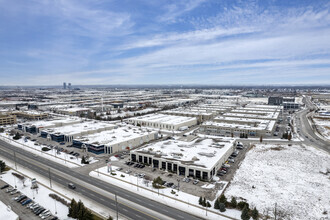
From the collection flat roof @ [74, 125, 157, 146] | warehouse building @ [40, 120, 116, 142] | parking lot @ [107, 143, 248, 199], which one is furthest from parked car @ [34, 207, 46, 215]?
warehouse building @ [40, 120, 116, 142]

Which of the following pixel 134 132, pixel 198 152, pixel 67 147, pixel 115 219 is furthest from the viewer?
pixel 134 132

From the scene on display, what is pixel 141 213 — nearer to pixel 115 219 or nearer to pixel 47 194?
pixel 115 219

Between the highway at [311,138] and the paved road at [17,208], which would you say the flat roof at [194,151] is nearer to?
the paved road at [17,208]

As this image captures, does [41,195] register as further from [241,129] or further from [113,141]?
[241,129]

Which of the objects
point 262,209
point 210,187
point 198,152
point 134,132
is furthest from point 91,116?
point 262,209

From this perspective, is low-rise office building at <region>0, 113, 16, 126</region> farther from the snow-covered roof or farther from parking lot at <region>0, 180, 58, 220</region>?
the snow-covered roof

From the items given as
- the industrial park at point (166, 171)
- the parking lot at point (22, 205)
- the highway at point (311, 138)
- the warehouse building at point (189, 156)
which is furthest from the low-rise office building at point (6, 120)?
the highway at point (311, 138)
